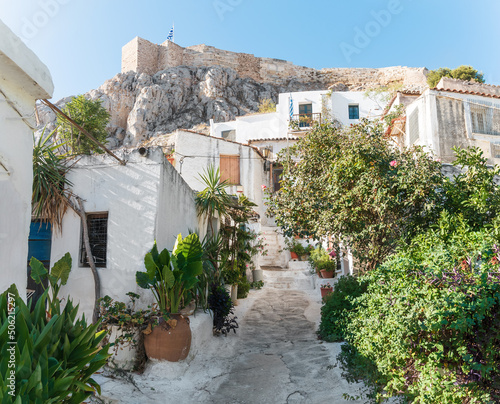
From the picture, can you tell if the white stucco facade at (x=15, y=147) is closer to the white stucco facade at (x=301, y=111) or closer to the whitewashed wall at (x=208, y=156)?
the whitewashed wall at (x=208, y=156)

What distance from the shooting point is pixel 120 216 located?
24.1ft

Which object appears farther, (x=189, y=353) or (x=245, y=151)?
(x=245, y=151)

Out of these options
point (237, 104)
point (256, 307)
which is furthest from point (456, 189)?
point (237, 104)

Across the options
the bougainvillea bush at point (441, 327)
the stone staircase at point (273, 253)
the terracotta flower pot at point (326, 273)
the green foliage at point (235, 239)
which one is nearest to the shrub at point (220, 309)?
the green foliage at point (235, 239)

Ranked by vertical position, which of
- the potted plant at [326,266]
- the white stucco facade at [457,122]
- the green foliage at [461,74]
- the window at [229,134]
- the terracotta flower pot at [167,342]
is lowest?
the terracotta flower pot at [167,342]

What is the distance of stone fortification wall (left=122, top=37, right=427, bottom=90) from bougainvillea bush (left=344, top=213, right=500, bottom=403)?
4058 cm

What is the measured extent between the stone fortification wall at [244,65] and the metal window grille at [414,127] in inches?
1201

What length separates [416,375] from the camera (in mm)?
4305

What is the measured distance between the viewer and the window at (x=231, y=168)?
70.4 ft

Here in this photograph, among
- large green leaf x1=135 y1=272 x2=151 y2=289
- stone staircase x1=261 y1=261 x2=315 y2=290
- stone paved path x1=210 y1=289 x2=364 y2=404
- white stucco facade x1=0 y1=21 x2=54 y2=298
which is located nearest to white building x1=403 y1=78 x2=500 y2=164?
stone paved path x1=210 y1=289 x2=364 y2=404

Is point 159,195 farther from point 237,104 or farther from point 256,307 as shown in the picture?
point 237,104

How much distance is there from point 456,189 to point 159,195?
506 centimetres

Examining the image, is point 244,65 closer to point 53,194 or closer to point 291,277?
point 291,277

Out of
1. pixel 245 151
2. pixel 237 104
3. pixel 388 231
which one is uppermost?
pixel 237 104
